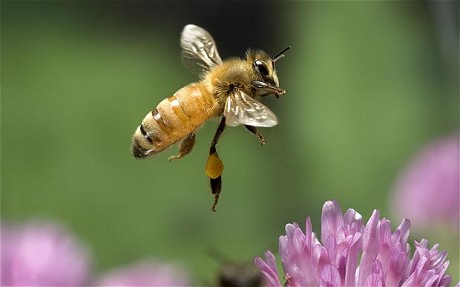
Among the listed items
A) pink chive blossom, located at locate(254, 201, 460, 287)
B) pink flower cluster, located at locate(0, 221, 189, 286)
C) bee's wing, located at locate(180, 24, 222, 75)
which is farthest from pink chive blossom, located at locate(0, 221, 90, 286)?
pink chive blossom, located at locate(254, 201, 460, 287)

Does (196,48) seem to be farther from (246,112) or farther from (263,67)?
(246,112)

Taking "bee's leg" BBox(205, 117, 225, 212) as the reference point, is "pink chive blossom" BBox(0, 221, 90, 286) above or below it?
below

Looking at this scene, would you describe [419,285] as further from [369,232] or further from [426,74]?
[426,74]

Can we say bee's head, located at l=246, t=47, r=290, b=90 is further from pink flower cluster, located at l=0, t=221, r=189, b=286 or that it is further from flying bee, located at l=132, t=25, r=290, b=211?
pink flower cluster, located at l=0, t=221, r=189, b=286

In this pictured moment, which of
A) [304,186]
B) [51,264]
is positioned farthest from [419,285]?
[304,186]

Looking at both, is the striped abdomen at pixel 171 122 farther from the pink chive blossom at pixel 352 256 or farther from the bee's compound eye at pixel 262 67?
the pink chive blossom at pixel 352 256

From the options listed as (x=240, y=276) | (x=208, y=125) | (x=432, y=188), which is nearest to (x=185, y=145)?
(x=240, y=276)
